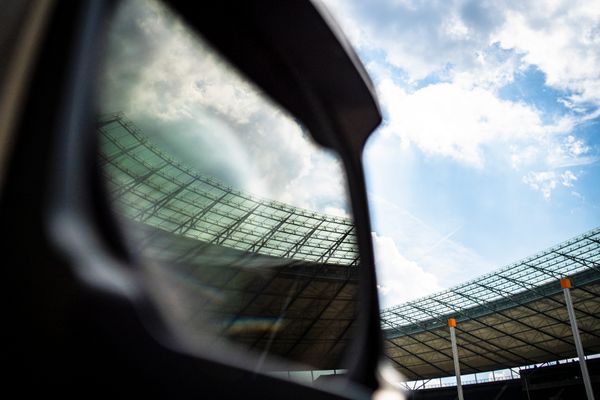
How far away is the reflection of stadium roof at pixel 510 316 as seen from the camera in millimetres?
25406

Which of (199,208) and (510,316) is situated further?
(510,316)

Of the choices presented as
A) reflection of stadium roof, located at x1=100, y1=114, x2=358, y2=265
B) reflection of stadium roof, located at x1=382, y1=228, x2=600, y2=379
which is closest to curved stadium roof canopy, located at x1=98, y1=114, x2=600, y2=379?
reflection of stadium roof, located at x1=100, y1=114, x2=358, y2=265

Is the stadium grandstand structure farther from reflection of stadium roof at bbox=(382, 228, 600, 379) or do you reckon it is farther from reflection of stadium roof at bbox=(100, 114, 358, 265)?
reflection of stadium roof at bbox=(382, 228, 600, 379)

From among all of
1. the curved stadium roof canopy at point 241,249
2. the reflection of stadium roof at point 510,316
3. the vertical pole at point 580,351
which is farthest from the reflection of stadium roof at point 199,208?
the reflection of stadium roof at point 510,316

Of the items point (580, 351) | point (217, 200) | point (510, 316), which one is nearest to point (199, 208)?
point (217, 200)

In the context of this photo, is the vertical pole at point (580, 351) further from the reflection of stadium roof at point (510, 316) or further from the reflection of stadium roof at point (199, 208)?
the reflection of stadium roof at point (510, 316)

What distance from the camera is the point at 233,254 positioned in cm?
92

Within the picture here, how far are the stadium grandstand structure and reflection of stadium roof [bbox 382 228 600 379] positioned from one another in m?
28.0

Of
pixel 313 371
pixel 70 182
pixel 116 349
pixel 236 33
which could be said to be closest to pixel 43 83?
pixel 70 182

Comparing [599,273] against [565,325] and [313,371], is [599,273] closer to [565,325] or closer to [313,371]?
[565,325]

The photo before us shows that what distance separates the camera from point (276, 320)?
101cm

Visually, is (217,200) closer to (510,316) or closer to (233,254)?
(233,254)

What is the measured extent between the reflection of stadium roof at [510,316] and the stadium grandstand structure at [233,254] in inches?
1103

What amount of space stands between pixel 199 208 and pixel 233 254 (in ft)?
0.43
